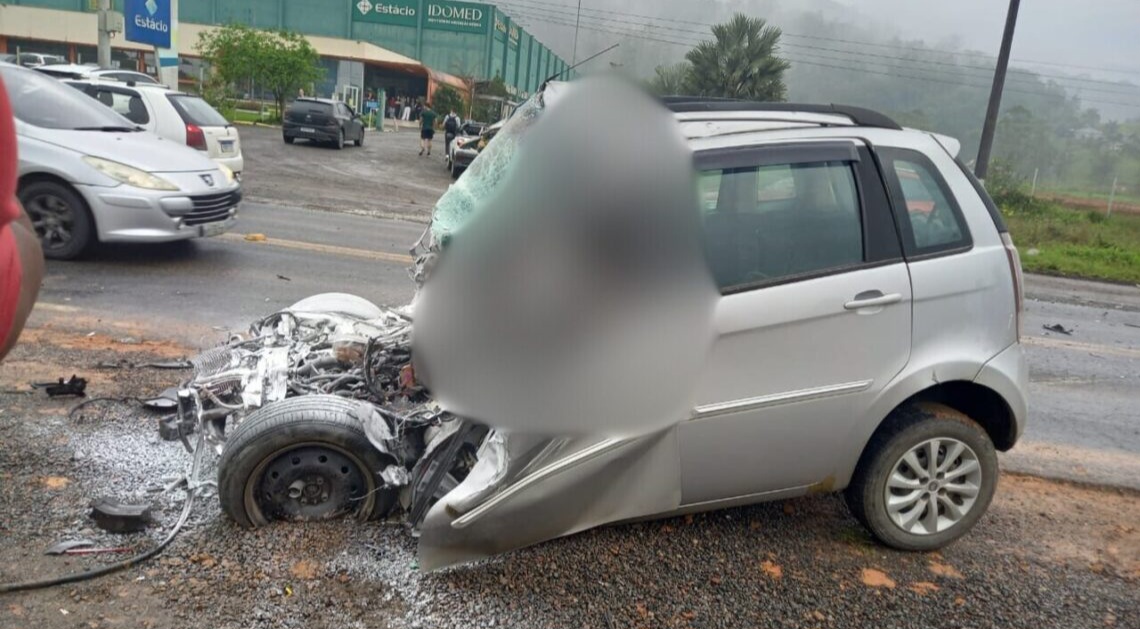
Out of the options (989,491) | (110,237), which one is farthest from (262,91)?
(989,491)

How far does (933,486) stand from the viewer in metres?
3.66

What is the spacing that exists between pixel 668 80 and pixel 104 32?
20328mm

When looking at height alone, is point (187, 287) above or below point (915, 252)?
below

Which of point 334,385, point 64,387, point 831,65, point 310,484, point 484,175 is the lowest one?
point 64,387

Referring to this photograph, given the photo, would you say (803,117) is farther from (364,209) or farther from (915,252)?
(364,209)

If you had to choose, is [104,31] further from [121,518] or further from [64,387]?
[121,518]

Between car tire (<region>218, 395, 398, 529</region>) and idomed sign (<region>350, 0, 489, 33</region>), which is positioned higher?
idomed sign (<region>350, 0, 489, 33</region>)

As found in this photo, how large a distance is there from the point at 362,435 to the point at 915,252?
2.42m

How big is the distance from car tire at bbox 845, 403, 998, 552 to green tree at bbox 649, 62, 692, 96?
1.68 m

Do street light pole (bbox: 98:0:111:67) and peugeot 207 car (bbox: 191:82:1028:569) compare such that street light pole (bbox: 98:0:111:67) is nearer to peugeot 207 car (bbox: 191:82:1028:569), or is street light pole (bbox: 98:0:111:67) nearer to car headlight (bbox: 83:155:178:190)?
car headlight (bbox: 83:155:178:190)

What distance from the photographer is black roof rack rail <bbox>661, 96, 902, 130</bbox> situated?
356 cm

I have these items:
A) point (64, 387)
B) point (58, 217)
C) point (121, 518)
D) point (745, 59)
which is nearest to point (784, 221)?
point (121, 518)

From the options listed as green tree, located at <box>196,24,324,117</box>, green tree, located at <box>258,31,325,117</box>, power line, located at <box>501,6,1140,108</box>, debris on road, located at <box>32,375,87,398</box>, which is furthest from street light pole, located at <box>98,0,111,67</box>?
debris on road, located at <box>32,375,87,398</box>

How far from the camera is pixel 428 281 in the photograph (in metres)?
2.95
